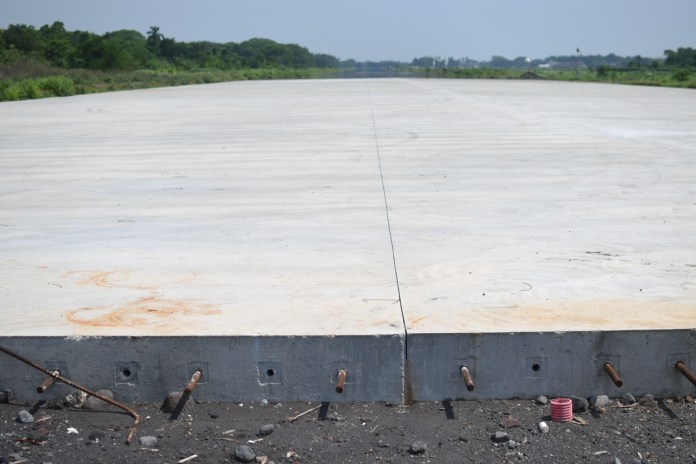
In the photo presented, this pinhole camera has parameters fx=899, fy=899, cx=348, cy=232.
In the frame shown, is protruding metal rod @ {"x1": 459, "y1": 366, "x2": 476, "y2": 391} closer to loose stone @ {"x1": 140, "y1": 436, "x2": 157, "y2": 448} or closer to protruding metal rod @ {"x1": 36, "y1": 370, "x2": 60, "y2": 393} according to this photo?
loose stone @ {"x1": 140, "y1": 436, "x2": 157, "y2": 448}

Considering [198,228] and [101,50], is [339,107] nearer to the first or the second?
[198,228]

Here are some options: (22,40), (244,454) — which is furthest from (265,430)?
(22,40)

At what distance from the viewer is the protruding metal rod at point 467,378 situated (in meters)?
4.69

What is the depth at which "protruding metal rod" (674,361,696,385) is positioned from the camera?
4.78m

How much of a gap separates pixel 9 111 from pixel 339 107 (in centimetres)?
873

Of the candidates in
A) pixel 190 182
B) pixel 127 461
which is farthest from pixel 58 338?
pixel 190 182

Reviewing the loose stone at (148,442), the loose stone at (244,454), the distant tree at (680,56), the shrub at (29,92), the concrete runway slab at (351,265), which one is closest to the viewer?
→ the loose stone at (244,454)

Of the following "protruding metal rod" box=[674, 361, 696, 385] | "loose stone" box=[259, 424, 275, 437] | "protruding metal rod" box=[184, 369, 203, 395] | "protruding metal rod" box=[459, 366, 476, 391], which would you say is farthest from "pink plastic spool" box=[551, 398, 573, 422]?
"protruding metal rod" box=[184, 369, 203, 395]

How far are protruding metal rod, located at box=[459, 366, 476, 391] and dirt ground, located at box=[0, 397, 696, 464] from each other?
161 millimetres

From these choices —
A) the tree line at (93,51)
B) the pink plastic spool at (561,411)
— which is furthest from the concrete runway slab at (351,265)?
the tree line at (93,51)

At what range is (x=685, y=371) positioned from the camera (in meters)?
4.82

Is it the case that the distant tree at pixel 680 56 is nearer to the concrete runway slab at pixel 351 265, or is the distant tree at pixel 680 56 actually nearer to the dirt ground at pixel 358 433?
the concrete runway slab at pixel 351 265

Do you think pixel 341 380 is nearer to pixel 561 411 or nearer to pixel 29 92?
pixel 561 411

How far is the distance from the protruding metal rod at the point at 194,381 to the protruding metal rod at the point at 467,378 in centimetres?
142
